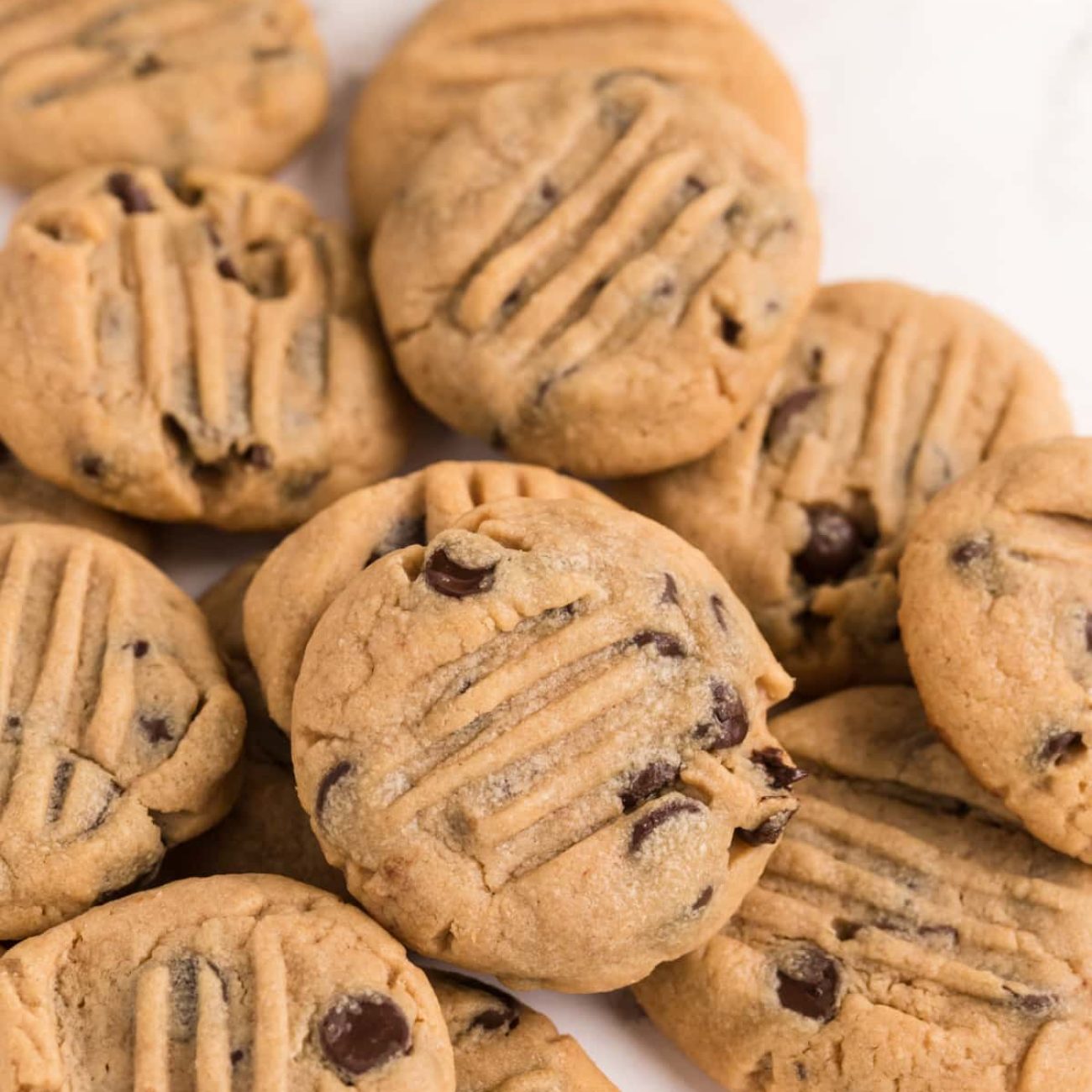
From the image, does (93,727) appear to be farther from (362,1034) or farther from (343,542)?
(362,1034)

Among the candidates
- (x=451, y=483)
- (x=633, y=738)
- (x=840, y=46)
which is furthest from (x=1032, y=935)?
(x=840, y=46)

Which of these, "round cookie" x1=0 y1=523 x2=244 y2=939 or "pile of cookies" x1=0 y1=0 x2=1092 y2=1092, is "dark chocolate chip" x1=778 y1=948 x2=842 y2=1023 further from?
"round cookie" x1=0 y1=523 x2=244 y2=939

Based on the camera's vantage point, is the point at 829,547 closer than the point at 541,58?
Yes

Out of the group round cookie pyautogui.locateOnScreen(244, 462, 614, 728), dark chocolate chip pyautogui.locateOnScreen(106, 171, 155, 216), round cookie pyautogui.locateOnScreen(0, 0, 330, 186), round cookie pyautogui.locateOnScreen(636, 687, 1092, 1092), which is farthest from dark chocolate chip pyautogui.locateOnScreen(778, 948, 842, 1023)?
round cookie pyautogui.locateOnScreen(0, 0, 330, 186)

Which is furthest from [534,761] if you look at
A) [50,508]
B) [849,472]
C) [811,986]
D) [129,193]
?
[129,193]

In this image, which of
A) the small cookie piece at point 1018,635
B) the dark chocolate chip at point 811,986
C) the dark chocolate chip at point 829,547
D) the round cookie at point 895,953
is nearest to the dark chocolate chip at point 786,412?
the dark chocolate chip at point 829,547

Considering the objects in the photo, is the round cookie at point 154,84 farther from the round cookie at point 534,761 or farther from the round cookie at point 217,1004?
the round cookie at point 217,1004

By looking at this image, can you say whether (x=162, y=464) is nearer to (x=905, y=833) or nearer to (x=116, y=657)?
(x=116, y=657)
